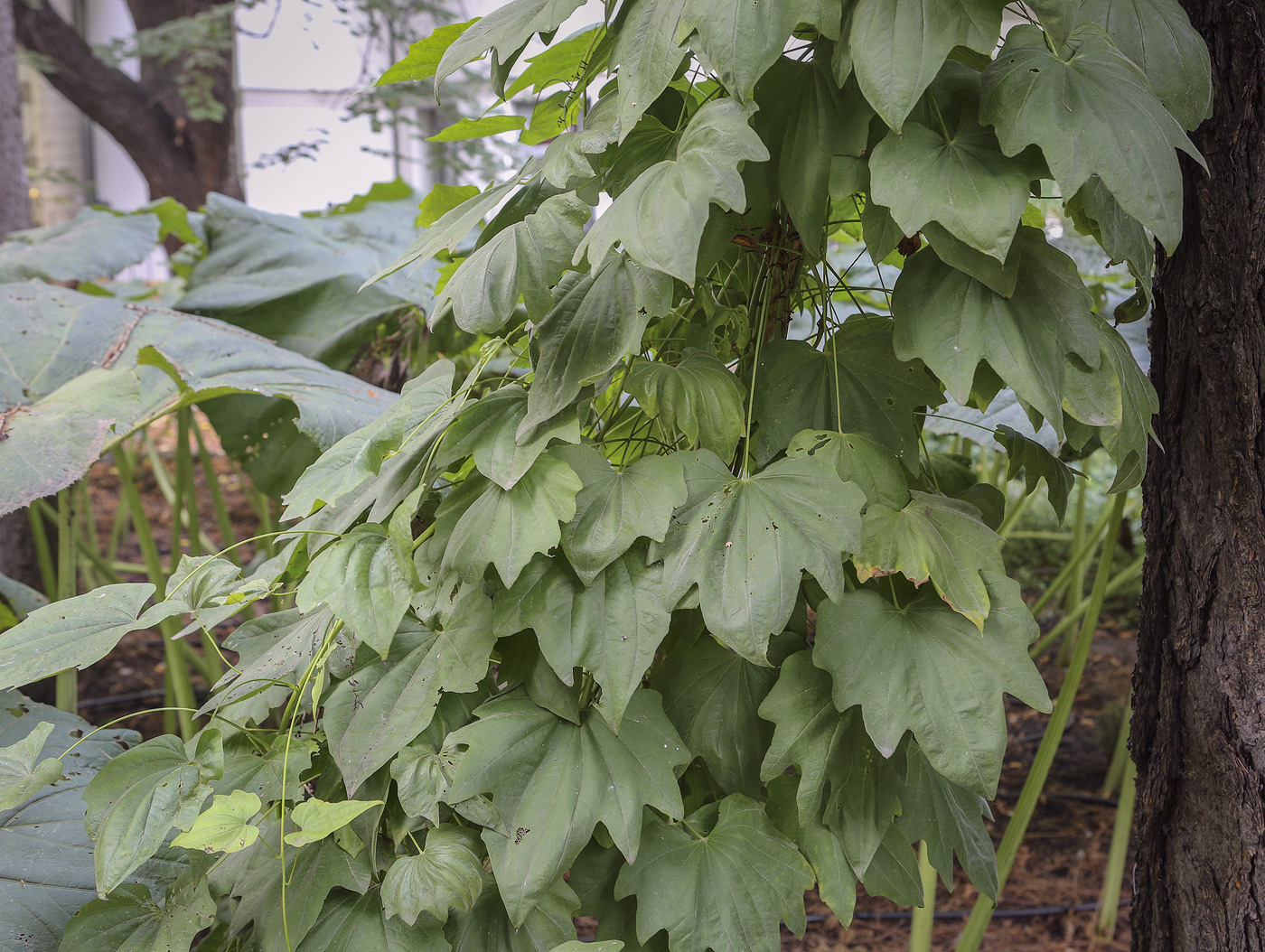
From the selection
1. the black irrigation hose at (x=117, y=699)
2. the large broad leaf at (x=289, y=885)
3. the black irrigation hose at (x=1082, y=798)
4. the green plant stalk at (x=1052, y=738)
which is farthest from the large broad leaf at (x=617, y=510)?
the black irrigation hose at (x=117, y=699)

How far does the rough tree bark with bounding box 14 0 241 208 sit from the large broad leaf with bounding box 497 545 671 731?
4.05m

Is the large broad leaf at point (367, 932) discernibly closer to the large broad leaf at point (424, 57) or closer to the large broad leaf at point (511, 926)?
the large broad leaf at point (511, 926)

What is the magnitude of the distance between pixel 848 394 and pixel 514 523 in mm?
315

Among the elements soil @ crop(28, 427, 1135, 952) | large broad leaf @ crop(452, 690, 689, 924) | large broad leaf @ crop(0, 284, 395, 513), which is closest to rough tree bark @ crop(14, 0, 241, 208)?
soil @ crop(28, 427, 1135, 952)

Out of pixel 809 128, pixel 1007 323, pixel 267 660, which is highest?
pixel 809 128

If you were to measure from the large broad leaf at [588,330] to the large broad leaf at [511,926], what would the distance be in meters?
0.38

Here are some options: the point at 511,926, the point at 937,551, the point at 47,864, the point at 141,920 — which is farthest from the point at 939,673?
the point at 47,864

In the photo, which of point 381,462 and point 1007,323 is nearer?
point 1007,323

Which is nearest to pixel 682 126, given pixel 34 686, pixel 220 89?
pixel 34 686

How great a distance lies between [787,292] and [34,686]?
6.58 feet

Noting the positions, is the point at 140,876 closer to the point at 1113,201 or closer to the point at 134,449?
the point at 1113,201

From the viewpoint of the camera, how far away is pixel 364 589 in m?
0.69

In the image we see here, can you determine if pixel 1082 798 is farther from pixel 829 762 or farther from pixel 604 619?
pixel 604 619

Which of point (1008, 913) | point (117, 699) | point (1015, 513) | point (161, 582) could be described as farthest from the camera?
point (117, 699)
